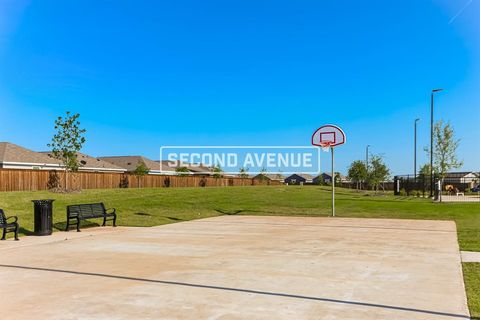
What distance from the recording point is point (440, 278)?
6.79m

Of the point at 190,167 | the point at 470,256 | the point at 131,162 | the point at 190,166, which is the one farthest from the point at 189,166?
the point at 470,256

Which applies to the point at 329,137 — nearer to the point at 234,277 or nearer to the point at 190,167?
the point at 234,277

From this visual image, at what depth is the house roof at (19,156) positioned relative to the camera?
42.7m

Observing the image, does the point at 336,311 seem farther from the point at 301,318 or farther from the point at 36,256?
the point at 36,256

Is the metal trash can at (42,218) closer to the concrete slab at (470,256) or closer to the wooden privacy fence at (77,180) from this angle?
the concrete slab at (470,256)

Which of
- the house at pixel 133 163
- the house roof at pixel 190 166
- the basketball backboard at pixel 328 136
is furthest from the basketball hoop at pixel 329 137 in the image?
the house roof at pixel 190 166

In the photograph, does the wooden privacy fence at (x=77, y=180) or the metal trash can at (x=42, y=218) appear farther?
the wooden privacy fence at (x=77, y=180)

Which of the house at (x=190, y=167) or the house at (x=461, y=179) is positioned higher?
the house at (x=190, y=167)

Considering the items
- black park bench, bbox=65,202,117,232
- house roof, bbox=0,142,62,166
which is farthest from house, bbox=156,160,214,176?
black park bench, bbox=65,202,117,232

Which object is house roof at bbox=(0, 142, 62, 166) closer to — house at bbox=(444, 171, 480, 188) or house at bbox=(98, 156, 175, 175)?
house at bbox=(98, 156, 175, 175)

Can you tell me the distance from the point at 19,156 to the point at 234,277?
44330mm

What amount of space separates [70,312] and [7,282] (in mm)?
2228

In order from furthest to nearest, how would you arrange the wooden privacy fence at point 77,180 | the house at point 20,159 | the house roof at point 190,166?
the house roof at point 190,166 < the house at point 20,159 < the wooden privacy fence at point 77,180

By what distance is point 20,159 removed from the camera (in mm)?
44469
